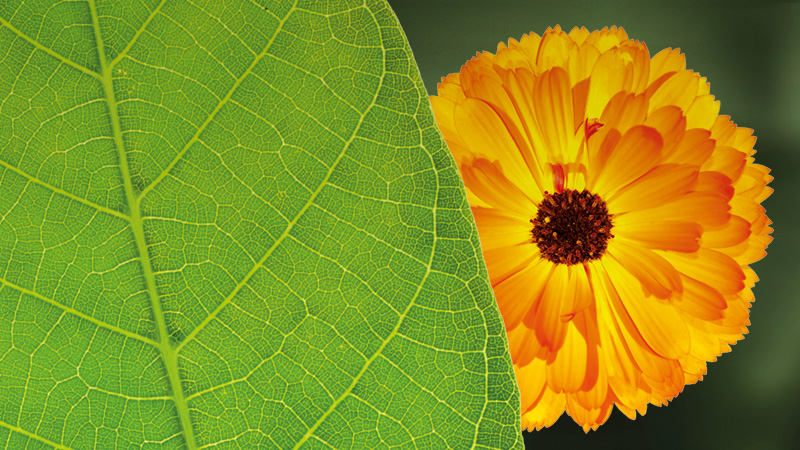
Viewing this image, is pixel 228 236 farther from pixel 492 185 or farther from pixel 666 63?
pixel 666 63

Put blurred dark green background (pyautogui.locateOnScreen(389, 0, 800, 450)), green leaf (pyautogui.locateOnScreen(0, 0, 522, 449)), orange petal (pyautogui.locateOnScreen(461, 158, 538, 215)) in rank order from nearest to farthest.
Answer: green leaf (pyautogui.locateOnScreen(0, 0, 522, 449)) < orange petal (pyautogui.locateOnScreen(461, 158, 538, 215)) < blurred dark green background (pyautogui.locateOnScreen(389, 0, 800, 450))

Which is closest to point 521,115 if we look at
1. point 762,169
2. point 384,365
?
point 762,169

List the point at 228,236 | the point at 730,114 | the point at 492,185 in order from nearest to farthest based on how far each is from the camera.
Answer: the point at 228,236 < the point at 492,185 < the point at 730,114

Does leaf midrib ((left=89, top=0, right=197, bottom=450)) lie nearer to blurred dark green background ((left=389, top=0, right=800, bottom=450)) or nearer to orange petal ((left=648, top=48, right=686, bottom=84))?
orange petal ((left=648, top=48, right=686, bottom=84))

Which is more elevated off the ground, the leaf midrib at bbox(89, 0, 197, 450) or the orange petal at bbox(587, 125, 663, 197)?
the orange petal at bbox(587, 125, 663, 197)

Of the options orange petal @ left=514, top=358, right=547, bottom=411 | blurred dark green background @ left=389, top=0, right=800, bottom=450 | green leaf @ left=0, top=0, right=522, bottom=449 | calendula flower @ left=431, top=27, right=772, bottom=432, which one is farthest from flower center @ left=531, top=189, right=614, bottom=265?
green leaf @ left=0, top=0, right=522, bottom=449

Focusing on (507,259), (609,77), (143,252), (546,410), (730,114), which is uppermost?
(730,114)

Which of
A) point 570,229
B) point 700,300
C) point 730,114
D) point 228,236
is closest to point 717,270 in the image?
point 700,300
